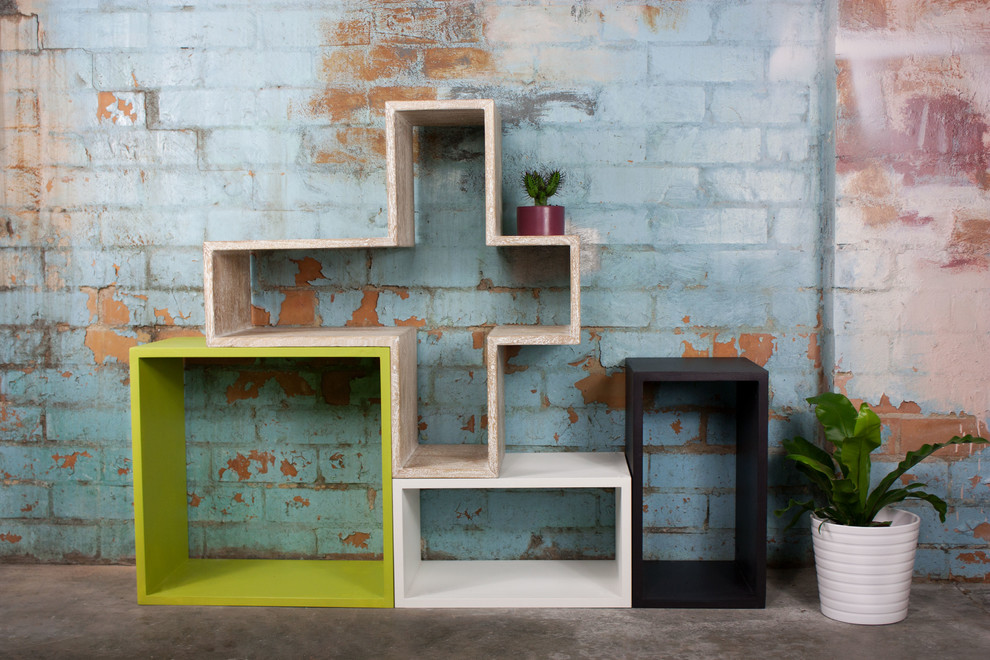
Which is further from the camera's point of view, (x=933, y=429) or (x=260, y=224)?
(x=260, y=224)

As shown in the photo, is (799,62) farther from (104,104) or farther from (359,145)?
(104,104)

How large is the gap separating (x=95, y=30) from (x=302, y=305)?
45.0 inches

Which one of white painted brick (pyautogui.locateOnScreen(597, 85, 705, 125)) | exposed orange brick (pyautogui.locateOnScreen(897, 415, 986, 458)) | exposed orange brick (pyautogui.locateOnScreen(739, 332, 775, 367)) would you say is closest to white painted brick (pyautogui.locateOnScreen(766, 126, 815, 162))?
white painted brick (pyautogui.locateOnScreen(597, 85, 705, 125))

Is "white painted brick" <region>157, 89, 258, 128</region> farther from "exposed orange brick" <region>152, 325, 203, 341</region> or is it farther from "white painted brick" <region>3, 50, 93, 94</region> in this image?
"exposed orange brick" <region>152, 325, 203, 341</region>

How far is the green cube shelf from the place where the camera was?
2.34 m

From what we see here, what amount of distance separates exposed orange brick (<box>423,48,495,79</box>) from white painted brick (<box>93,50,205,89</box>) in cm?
76

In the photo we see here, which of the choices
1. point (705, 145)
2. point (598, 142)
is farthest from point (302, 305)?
point (705, 145)

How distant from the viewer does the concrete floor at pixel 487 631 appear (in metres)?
2.08

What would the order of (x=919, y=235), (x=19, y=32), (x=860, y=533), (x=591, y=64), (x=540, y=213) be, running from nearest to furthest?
(x=860, y=533), (x=540, y=213), (x=919, y=235), (x=591, y=64), (x=19, y=32)

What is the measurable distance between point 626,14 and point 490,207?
83 cm

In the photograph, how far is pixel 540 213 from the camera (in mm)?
2352

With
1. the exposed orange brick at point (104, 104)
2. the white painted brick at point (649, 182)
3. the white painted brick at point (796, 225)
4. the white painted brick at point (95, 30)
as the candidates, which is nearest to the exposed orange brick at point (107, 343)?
the exposed orange brick at point (104, 104)

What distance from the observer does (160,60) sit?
8.72 feet

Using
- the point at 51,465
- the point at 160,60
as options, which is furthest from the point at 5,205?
the point at 51,465
